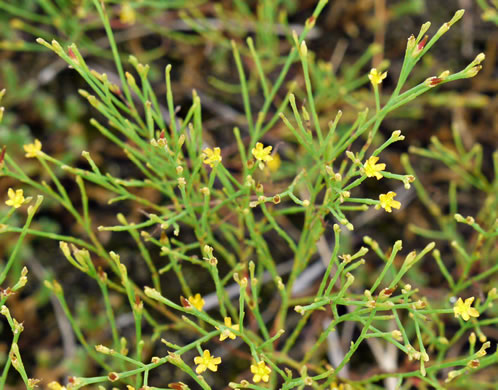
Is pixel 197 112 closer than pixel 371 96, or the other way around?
pixel 197 112

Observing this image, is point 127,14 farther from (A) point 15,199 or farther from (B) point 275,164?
(A) point 15,199

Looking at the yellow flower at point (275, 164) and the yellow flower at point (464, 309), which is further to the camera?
the yellow flower at point (275, 164)

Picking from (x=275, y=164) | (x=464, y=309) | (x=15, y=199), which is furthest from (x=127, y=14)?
(x=464, y=309)

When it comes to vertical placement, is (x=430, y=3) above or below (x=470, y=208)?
above

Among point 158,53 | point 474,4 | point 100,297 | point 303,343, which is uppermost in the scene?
point 474,4

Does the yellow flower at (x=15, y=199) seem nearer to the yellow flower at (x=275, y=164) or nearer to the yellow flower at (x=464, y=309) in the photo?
the yellow flower at (x=275, y=164)

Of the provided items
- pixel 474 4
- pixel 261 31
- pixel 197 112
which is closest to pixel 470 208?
pixel 474 4

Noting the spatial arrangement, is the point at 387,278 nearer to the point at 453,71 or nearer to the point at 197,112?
the point at 453,71

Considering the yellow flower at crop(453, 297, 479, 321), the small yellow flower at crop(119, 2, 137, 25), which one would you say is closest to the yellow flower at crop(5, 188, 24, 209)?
the small yellow flower at crop(119, 2, 137, 25)

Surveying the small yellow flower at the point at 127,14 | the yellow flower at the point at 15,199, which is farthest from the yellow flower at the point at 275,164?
the yellow flower at the point at 15,199

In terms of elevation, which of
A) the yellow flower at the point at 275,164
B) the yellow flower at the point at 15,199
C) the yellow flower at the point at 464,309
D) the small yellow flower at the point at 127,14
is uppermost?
the small yellow flower at the point at 127,14

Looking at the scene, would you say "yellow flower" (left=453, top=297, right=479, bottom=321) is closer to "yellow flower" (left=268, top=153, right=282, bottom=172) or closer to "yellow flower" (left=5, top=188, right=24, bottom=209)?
"yellow flower" (left=268, top=153, right=282, bottom=172)
